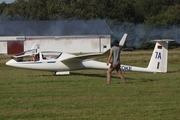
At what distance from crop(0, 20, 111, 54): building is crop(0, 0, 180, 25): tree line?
28.4 feet

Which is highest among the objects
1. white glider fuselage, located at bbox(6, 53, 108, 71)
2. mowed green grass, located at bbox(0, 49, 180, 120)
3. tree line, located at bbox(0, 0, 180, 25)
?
tree line, located at bbox(0, 0, 180, 25)

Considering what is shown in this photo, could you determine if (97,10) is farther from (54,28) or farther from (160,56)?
(160,56)

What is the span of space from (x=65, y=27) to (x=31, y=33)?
4857 millimetres

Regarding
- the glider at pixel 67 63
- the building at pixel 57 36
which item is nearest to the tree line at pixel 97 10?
the building at pixel 57 36

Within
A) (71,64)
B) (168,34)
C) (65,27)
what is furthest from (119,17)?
(71,64)

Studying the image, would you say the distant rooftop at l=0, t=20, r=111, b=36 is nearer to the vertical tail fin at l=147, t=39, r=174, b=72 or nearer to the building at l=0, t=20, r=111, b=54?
the building at l=0, t=20, r=111, b=54

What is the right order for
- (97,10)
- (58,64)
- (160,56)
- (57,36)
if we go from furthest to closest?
1. (97,10)
2. (57,36)
3. (58,64)
4. (160,56)

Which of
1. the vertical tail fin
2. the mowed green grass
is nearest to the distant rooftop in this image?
the vertical tail fin

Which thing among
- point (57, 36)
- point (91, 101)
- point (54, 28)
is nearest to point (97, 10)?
point (54, 28)

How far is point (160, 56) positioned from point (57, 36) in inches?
1575

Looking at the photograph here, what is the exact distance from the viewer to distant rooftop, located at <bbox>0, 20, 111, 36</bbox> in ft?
197

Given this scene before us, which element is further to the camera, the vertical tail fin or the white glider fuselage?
the white glider fuselage

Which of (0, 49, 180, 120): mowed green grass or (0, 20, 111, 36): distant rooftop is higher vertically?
(0, 20, 111, 36): distant rooftop

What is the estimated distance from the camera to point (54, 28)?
6122cm
